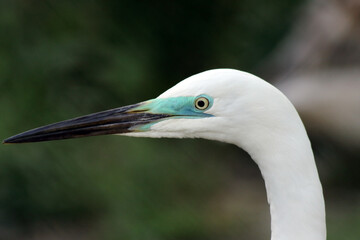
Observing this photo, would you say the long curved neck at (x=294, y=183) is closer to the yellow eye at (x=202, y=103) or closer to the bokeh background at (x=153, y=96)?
A: the yellow eye at (x=202, y=103)

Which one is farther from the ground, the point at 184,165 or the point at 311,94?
→ the point at 311,94

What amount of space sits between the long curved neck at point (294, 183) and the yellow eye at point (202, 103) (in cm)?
16

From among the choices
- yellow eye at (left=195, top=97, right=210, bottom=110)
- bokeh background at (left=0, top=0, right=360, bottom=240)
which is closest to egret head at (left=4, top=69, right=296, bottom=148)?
yellow eye at (left=195, top=97, right=210, bottom=110)

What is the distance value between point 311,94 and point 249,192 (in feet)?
2.63

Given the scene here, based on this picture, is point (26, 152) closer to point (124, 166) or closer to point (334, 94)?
point (124, 166)

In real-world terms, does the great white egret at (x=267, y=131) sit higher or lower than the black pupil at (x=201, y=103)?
lower

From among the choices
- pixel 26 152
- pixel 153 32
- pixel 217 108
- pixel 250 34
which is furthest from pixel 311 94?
pixel 217 108

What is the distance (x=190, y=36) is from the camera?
446cm

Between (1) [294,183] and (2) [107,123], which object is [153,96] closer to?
(2) [107,123]

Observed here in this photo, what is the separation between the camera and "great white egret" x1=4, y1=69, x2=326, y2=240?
149cm

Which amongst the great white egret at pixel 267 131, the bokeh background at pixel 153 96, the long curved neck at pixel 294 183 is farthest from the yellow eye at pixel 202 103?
the bokeh background at pixel 153 96

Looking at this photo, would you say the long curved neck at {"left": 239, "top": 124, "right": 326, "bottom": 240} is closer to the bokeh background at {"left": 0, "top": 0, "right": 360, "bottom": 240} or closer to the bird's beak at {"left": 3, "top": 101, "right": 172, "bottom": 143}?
the bird's beak at {"left": 3, "top": 101, "right": 172, "bottom": 143}

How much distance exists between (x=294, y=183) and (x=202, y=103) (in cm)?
29

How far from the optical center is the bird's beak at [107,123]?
1.66 m
